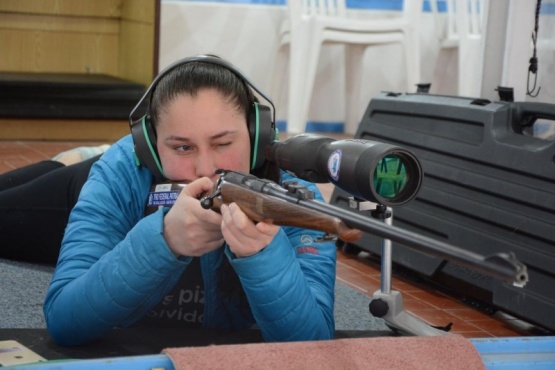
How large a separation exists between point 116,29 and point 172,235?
4.48 metres

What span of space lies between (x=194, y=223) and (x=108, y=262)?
0.22 m

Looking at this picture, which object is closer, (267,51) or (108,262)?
(108,262)

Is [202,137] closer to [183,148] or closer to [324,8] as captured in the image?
[183,148]

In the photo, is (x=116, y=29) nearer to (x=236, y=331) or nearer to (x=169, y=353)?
(x=236, y=331)

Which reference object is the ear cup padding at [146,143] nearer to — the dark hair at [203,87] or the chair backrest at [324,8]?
the dark hair at [203,87]

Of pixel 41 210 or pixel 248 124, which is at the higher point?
pixel 248 124

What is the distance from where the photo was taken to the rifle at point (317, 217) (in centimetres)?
86

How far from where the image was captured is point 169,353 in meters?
1.12

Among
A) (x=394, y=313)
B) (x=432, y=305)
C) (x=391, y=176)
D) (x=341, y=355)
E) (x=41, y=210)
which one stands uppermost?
(x=391, y=176)

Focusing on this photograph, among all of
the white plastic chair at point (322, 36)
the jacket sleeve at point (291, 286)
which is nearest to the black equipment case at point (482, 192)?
the jacket sleeve at point (291, 286)

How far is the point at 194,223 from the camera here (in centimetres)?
132

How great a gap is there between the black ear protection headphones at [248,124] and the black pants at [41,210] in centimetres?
83

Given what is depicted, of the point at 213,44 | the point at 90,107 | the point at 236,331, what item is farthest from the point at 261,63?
the point at 236,331

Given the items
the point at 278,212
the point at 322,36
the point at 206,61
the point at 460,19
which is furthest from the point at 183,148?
the point at 460,19
